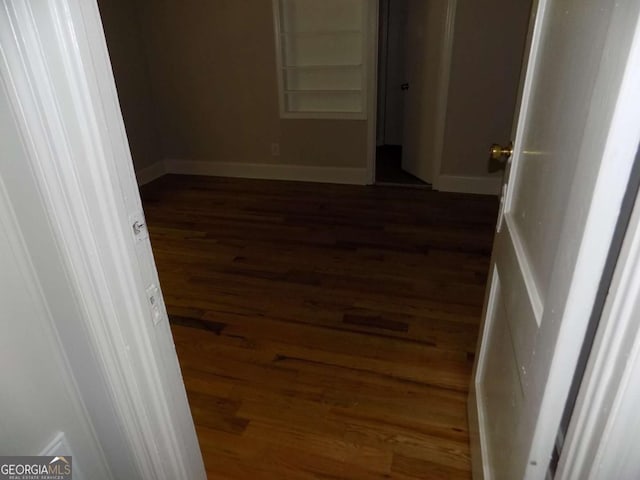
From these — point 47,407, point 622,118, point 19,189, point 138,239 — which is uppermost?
point 622,118

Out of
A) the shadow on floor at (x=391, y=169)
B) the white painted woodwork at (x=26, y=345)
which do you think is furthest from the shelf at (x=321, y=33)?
the white painted woodwork at (x=26, y=345)

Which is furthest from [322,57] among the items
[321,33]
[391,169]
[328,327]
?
[328,327]

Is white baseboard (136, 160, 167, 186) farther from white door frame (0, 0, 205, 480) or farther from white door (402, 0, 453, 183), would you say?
white door frame (0, 0, 205, 480)

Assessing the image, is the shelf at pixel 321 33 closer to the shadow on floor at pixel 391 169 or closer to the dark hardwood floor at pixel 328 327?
the shadow on floor at pixel 391 169

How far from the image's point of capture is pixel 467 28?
3287 mm

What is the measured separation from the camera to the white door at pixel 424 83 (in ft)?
11.4

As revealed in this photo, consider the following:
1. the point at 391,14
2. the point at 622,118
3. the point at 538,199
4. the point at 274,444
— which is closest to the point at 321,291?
the point at 274,444

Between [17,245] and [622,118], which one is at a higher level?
[622,118]

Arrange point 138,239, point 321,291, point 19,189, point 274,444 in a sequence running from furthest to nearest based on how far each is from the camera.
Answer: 1. point 321,291
2. point 274,444
3. point 138,239
4. point 19,189

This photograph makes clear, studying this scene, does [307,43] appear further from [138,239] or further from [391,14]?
[138,239]

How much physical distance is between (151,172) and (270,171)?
4.22 feet

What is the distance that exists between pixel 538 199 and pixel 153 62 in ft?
14.3

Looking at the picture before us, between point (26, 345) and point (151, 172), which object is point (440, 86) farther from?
point (26, 345)

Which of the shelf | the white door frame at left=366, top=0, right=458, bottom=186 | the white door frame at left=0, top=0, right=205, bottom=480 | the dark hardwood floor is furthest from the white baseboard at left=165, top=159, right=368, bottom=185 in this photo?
the white door frame at left=0, top=0, right=205, bottom=480
